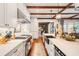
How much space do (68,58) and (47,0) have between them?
35.8 inches

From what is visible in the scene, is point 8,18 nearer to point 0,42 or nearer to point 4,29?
point 4,29

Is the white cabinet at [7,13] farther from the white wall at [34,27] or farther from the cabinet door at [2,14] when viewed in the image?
the white wall at [34,27]

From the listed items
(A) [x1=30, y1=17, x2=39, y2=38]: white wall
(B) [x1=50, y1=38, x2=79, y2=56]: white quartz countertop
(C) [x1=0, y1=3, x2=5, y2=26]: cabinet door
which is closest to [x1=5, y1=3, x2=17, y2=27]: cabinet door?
(C) [x1=0, y1=3, x2=5, y2=26]: cabinet door

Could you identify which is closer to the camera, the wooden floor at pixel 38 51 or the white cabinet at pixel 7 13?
the white cabinet at pixel 7 13

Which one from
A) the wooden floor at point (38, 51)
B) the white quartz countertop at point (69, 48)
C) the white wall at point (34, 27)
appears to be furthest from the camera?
the white wall at point (34, 27)

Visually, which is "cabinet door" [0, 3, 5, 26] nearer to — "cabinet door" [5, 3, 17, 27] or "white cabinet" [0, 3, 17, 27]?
"white cabinet" [0, 3, 17, 27]

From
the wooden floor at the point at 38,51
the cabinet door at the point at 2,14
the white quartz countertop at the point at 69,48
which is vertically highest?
the cabinet door at the point at 2,14

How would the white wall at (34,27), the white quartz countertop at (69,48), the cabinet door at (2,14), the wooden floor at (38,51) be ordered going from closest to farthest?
the white quartz countertop at (69,48) → the cabinet door at (2,14) → the wooden floor at (38,51) → the white wall at (34,27)

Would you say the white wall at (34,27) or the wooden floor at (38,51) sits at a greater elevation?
the white wall at (34,27)

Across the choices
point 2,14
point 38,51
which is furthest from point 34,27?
point 2,14

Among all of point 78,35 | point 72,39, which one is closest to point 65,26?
point 78,35

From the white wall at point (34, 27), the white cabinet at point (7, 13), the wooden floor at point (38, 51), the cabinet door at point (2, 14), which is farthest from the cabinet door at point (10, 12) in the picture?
the white wall at point (34, 27)

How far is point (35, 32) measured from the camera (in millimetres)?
8867

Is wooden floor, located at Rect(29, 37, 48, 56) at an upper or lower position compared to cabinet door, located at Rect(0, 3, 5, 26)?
lower
